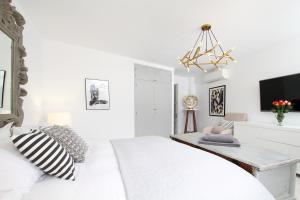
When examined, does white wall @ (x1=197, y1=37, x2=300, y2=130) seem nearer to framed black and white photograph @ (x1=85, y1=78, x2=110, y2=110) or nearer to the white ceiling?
the white ceiling

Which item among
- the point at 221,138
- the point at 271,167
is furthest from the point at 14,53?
the point at 271,167

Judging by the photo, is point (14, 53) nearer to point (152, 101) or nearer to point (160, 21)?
point (160, 21)

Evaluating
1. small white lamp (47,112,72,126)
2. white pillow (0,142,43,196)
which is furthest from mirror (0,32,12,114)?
small white lamp (47,112,72,126)

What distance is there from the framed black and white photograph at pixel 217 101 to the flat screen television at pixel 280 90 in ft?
3.72

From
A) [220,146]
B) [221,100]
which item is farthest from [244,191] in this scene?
[221,100]

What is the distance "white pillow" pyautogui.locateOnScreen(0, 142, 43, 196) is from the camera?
71 cm

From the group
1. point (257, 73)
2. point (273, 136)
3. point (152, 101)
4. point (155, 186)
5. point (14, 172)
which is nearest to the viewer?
point (14, 172)

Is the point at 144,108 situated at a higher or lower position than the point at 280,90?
lower

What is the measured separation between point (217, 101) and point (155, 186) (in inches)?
168

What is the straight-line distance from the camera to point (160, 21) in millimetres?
2293

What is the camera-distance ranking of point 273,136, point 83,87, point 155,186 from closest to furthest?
point 155,186, point 273,136, point 83,87

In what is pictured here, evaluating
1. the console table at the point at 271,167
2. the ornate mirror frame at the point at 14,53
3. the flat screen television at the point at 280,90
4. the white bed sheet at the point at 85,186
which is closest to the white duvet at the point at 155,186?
the white bed sheet at the point at 85,186

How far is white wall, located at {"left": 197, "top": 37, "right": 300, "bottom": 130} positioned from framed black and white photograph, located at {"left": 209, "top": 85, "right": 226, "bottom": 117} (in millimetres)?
132

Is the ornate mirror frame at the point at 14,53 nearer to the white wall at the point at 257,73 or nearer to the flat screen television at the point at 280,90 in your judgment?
the flat screen television at the point at 280,90
